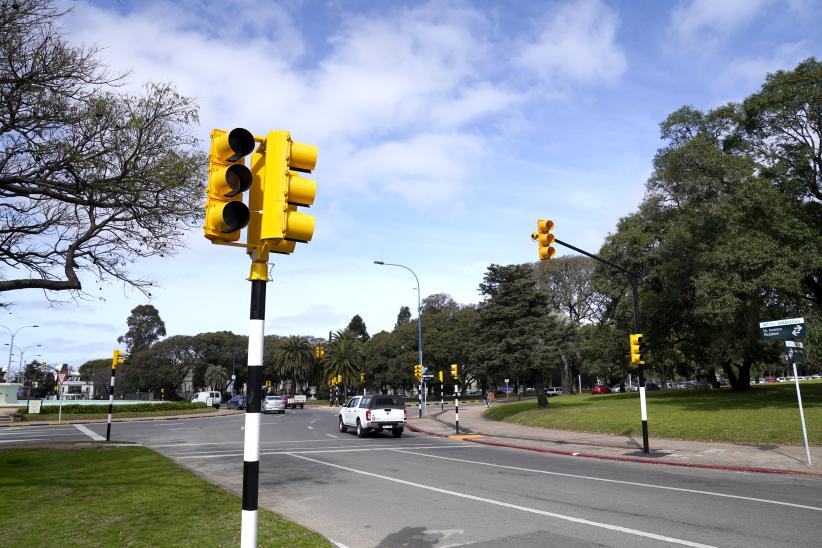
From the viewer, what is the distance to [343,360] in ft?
262

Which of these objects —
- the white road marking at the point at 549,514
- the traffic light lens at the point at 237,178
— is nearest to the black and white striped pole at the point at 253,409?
the traffic light lens at the point at 237,178

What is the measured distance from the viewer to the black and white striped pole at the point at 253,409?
3836 millimetres

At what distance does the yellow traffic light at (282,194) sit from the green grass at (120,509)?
4495mm

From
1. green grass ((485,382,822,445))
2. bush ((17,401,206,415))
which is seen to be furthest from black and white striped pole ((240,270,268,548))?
bush ((17,401,206,415))

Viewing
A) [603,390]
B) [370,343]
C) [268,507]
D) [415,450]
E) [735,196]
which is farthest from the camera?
[370,343]

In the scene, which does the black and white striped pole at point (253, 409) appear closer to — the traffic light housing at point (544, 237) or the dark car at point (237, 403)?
the traffic light housing at point (544, 237)

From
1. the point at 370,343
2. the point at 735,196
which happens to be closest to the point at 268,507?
the point at 735,196

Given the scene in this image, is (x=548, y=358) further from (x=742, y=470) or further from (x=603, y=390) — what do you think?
(x=603, y=390)

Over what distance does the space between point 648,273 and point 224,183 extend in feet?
112

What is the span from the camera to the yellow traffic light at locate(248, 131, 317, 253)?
423cm

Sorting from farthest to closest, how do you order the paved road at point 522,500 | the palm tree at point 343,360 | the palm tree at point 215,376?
the palm tree at point 215,376, the palm tree at point 343,360, the paved road at point 522,500

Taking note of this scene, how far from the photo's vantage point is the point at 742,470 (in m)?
14.2

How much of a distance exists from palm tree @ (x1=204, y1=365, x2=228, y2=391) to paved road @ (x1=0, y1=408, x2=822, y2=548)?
302 feet

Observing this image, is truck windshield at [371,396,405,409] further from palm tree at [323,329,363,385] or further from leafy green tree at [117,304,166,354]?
leafy green tree at [117,304,166,354]
